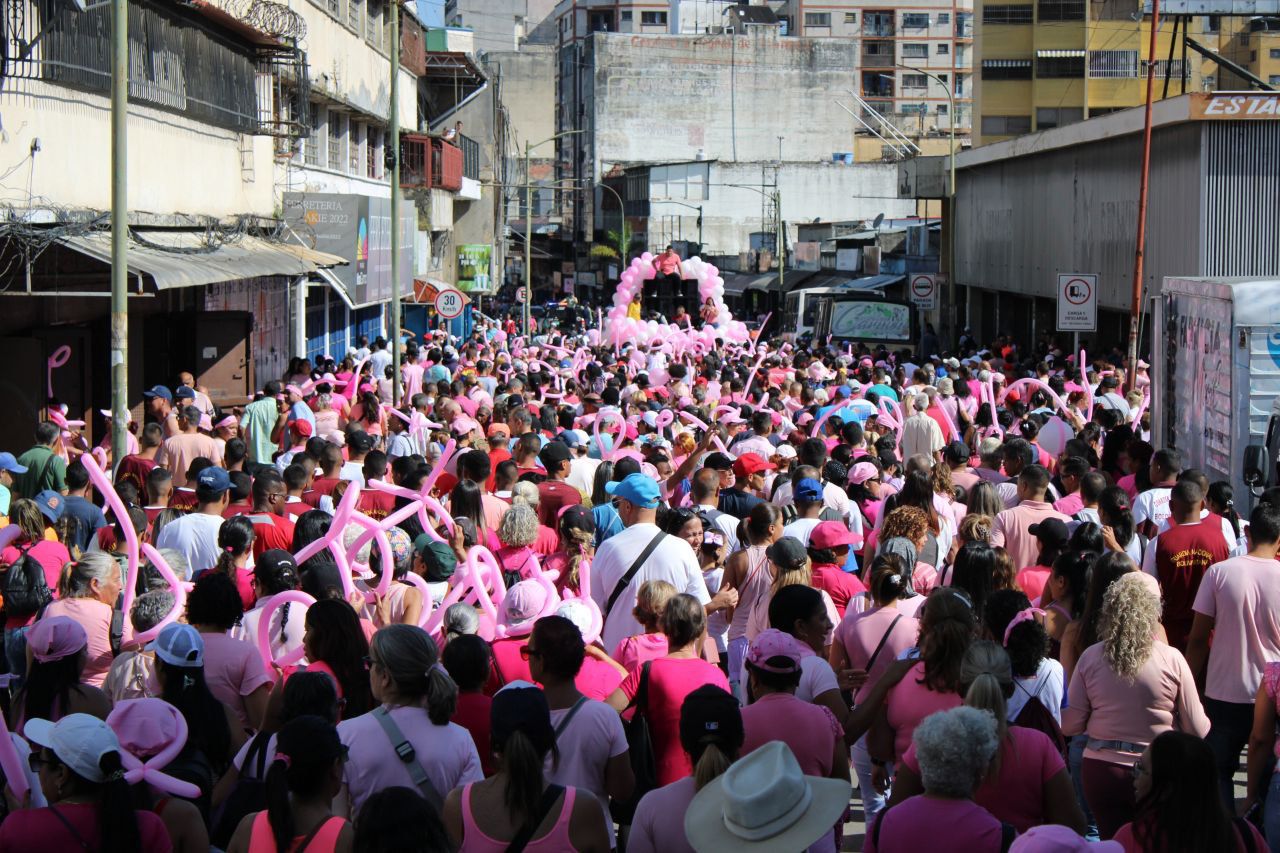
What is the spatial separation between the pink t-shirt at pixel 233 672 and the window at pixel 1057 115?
2149 inches

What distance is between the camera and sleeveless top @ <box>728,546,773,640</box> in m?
7.93

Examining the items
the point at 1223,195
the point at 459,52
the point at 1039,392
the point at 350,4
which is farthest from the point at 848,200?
the point at 1039,392

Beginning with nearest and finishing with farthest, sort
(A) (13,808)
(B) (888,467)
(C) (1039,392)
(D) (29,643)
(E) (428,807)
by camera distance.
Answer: (E) (428,807) < (A) (13,808) < (D) (29,643) < (B) (888,467) < (C) (1039,392)

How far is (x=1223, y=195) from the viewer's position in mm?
24500

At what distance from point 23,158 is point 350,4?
20.0m

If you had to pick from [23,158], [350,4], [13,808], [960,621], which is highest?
[350,4]

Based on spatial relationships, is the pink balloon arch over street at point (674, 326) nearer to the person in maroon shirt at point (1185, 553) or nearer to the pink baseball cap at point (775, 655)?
the person in maroon shirt at point (1185, 553)

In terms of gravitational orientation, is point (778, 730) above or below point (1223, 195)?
below

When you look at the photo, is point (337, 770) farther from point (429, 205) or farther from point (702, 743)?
point (429, 205)

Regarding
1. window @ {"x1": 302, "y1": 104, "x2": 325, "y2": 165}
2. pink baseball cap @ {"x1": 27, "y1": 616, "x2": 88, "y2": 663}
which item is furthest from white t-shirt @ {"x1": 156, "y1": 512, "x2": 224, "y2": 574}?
window @ {"x1": 302, "y1": 104, "x2": 325, "y2": 165}

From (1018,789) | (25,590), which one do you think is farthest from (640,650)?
(25,590)

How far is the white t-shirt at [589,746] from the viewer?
559 cm

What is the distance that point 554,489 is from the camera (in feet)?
33.7

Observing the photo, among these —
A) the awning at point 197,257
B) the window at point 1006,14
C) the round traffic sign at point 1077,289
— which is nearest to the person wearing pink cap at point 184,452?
the awning at point 197,257
